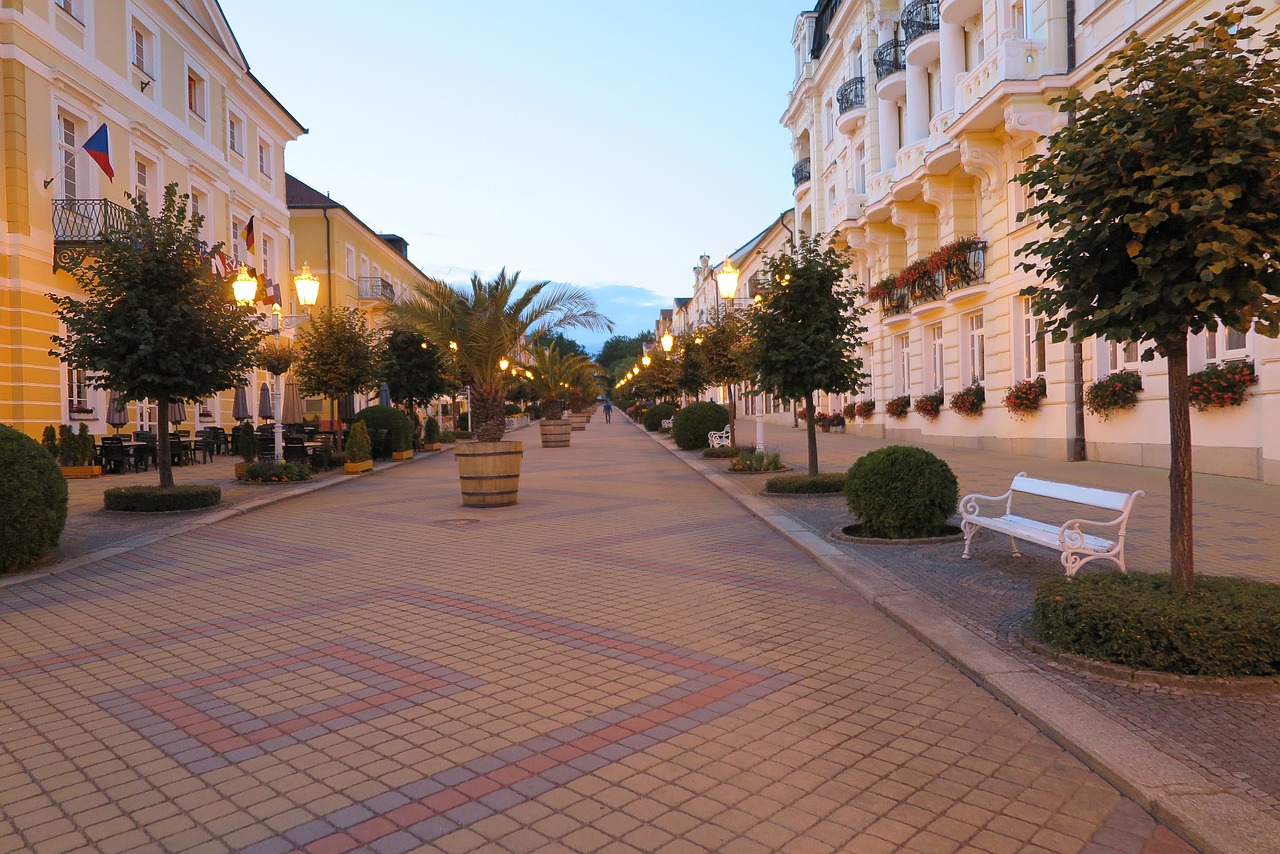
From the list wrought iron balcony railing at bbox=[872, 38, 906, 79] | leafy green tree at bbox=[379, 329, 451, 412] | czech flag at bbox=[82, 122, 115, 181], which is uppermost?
wrought iron balcony railing at bbox=[872, 38, 906, 79]

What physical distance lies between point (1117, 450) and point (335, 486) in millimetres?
14868

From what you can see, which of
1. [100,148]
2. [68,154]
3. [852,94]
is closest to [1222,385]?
[100,148]

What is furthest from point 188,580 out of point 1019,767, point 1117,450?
point 1117,450

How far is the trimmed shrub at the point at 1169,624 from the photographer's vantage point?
14.4ft

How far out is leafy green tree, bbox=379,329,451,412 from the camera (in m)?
27.3

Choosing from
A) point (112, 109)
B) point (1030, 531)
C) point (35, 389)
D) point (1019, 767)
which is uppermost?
point (112, 109)

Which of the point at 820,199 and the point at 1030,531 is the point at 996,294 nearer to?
the point at 1030,531

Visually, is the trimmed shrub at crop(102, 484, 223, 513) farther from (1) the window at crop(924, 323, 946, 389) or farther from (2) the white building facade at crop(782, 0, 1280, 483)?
(1) the window at crop(924, 323, 946, 389)

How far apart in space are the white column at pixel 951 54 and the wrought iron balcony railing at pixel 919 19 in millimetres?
1551

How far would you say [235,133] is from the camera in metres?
29.3

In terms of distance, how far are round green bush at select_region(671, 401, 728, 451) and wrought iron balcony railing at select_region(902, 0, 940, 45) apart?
1173 centimetres

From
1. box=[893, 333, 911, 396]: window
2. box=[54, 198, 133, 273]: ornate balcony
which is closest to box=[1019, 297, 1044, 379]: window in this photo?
box=[893, 333, 911, 396]: window

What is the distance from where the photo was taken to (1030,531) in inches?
274

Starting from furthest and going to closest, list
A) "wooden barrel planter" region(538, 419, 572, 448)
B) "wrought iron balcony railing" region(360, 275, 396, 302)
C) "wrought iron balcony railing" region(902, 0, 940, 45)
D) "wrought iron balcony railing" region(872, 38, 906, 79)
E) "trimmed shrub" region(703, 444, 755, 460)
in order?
"wrought iron balcony railing" region(360, 275, 396, 302) → "wooden barrel planter" region(538, 419, 572, 448) → "wrought iron balcony railing" region(872, 38, 906, 79) → "wrought iron balcony railing" region(902, 0, 940, 45) → "trimmed shrub" region(703, 444, 755, 460)
